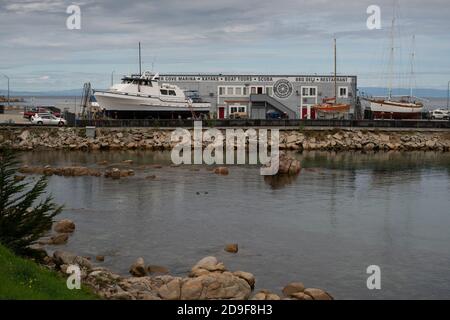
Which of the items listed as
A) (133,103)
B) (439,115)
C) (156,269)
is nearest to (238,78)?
(133,103)

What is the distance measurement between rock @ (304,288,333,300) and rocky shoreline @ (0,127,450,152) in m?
50.0

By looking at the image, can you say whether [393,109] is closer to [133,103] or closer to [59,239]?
[133,103]

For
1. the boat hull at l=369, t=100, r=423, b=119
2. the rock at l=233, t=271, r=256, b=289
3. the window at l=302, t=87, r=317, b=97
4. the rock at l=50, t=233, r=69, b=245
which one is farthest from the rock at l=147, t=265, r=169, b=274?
the boat hull at l=369, t=100, r=423, b=119

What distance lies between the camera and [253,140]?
236 feet

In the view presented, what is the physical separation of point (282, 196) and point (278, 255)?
580 inches

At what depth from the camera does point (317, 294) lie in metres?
20.9

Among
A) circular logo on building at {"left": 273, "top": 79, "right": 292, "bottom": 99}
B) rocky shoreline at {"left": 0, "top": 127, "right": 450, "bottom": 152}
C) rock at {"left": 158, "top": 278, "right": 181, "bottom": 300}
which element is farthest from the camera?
circular logo on building at {"left": 273, "top": 79, "right": 292, "bottom": 99}

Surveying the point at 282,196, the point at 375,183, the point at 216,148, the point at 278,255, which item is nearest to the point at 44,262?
the point at 278,255

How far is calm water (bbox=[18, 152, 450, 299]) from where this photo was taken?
25.0 m

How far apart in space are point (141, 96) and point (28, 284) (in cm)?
6164

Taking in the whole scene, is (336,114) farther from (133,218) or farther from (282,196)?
(133,218)
